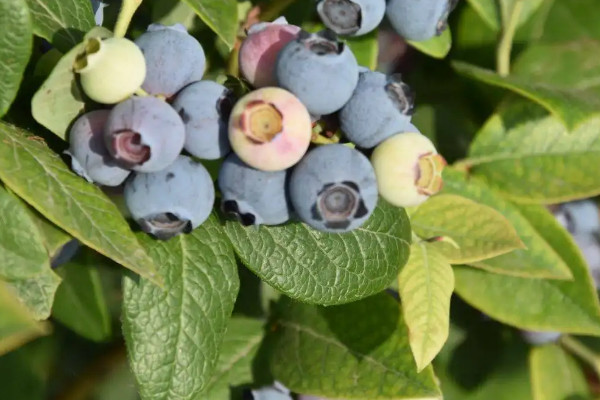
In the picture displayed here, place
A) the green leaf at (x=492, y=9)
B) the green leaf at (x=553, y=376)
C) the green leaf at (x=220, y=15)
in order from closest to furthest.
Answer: the green leaf at (x=220, y=15) < the green leaf at (x=492, y=9) < the green leaf at (x=553, y=376)

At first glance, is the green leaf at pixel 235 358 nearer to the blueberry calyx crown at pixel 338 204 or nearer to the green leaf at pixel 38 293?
the green leaf at pixel 38 293

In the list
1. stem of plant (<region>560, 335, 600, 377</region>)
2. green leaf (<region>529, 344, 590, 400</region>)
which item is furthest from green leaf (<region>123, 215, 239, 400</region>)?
stem of plant (<region>560, 335, 600, 377</region>)

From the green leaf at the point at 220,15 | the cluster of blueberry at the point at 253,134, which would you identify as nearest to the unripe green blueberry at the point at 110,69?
the cluster of blueberry at the point at 253,134

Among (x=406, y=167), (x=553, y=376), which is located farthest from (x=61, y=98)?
(x=553, y=376)

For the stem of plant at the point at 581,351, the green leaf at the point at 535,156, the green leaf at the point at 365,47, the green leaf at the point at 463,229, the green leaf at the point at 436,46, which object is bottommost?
the stem of plant at the point at 581,351

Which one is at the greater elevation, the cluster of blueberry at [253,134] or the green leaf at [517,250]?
the cluster of blueberry at [253,134]

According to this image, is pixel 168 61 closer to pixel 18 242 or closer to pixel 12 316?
pixel 18 242
